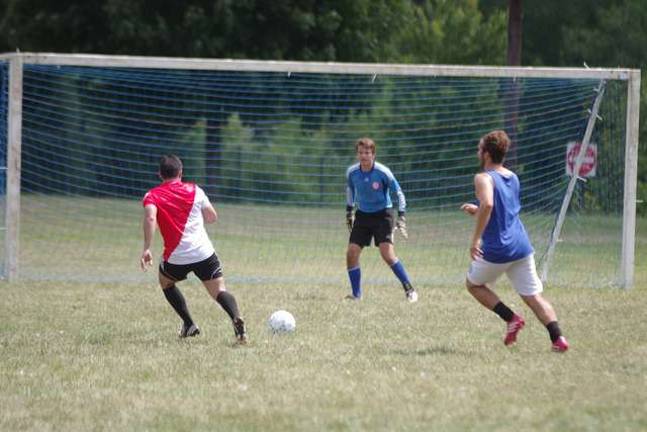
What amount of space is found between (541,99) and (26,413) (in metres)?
13.6

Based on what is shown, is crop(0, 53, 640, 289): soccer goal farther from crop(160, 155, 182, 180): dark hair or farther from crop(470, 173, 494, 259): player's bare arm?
crop(470, 173, 494, 259): player's bare arm

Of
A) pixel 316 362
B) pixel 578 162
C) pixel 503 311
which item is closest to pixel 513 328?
pixel 503 311

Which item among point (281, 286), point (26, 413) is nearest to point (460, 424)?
point (26, 413)

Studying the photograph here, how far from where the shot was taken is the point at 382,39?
4112cm

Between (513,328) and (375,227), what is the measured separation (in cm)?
426

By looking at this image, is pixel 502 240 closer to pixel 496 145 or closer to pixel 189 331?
pixel 496 145

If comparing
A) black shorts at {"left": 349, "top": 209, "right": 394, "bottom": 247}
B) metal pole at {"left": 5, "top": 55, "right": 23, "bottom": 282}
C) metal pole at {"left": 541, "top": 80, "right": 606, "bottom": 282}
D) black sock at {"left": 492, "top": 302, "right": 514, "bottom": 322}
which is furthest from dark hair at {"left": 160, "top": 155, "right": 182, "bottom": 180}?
Result: metal pole at {"left": 541, "top": 80, "right": 606, "bottom": 282}

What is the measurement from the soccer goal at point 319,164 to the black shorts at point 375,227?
7.00 feet

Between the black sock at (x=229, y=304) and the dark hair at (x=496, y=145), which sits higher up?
the dark hair at (x=496, y=145)

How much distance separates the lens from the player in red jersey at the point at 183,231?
33.3 feet

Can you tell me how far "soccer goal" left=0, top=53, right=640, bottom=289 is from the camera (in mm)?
15281

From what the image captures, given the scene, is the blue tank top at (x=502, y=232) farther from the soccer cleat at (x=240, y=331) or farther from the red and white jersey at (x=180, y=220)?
the red and white jersey at (x=180, y=220)

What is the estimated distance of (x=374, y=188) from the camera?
543 inches

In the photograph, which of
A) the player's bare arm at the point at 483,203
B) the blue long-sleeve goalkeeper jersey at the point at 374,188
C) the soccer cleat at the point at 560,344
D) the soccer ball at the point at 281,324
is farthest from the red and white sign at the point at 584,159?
the player's bare arm at the point at 483,203
